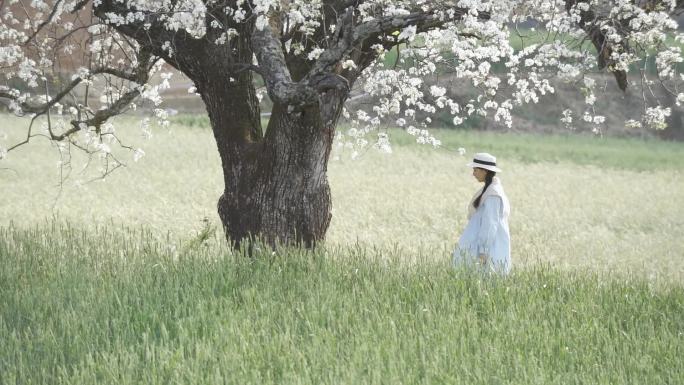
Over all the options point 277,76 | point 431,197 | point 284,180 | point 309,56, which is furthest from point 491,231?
point 431,197

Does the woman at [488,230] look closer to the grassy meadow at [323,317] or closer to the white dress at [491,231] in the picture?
the white dress at [491,231]

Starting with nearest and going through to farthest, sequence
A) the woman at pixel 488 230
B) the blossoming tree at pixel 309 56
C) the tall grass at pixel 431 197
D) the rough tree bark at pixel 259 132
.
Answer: the blossoming tree at pixel 309 56 → the woman at pixel 488 230 → the rough tree bark at pixel 259 132 → the tall grass at pixel 431 197

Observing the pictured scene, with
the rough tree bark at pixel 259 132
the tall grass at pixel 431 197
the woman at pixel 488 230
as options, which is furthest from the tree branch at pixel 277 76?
the tall grass at pixel 431 197

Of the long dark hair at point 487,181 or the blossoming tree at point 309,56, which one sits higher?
the blossoming tree at point 309,56

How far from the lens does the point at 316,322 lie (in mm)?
7461

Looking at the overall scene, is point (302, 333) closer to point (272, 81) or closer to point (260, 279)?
point (260, 279)

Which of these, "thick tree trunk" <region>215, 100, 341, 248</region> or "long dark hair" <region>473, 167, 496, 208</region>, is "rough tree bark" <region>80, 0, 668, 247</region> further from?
"long dark hair" <region>473, 167, 496, 208</region>

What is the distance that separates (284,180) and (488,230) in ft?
7.64

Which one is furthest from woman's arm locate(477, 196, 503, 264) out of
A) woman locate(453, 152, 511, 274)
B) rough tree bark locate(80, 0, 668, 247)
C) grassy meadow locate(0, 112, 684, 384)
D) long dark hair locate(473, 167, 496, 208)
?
rough tree bark locate(80, 0, 668, 247)

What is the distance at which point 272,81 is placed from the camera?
8.48m

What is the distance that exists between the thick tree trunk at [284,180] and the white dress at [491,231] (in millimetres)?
1699

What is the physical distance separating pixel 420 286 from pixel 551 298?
4.12 ft

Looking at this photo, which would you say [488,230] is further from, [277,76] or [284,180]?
[277,76]

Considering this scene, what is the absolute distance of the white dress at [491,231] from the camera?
31.0 ft
